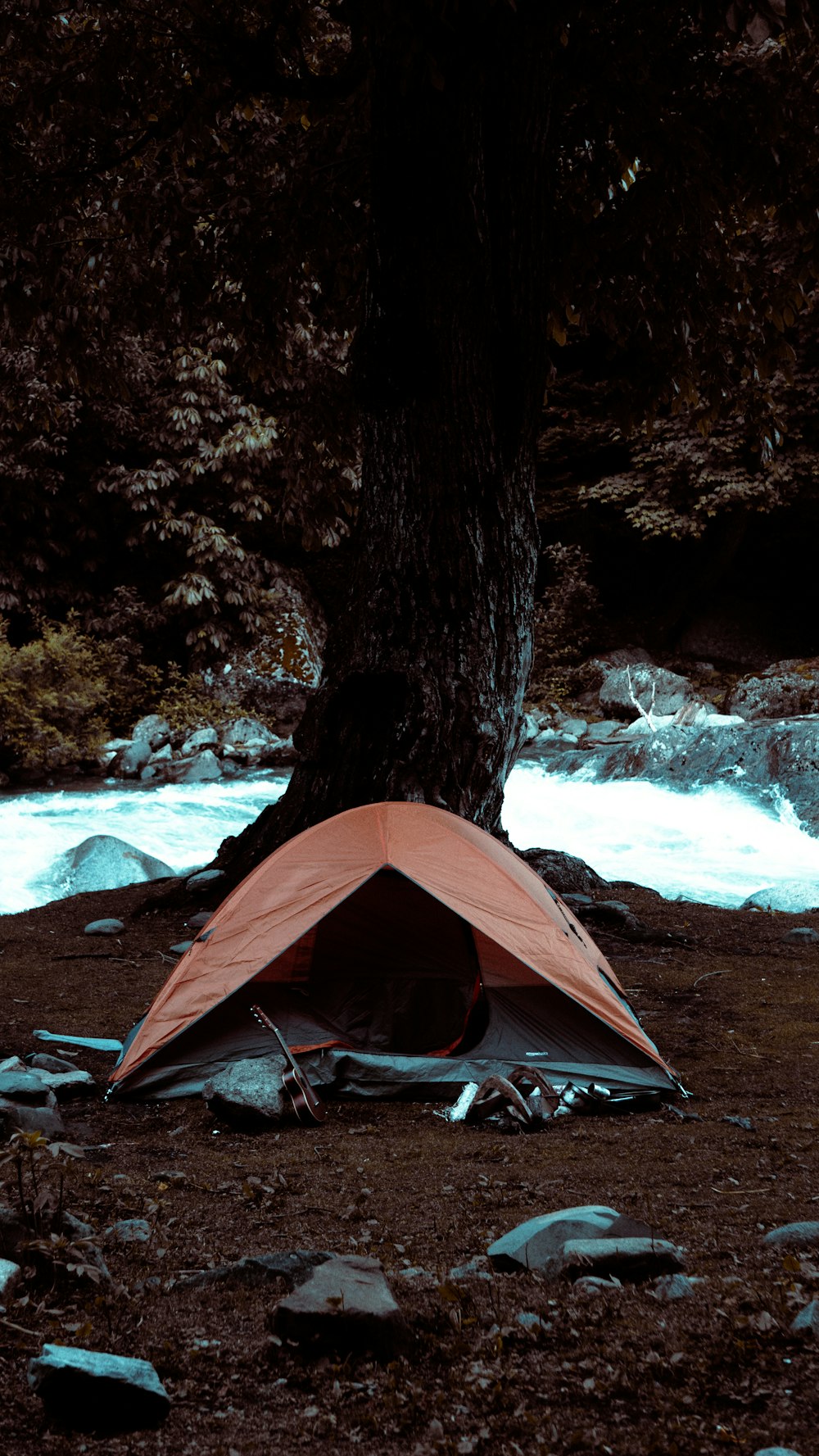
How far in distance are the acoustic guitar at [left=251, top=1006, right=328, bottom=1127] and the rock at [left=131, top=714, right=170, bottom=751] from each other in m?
13.7

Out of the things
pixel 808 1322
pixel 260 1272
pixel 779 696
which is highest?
pixel 779 696

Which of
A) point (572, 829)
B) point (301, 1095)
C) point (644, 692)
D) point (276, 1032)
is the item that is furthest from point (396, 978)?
point (644, 692)

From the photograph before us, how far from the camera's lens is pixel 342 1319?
195 cm

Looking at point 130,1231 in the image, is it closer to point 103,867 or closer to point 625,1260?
point 625,1260

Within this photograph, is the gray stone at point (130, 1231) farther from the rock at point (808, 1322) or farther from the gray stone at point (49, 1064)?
the gray stone at point (49, 1064)

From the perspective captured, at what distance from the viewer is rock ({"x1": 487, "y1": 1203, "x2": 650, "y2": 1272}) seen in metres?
2.34

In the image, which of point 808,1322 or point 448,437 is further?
point 448,437

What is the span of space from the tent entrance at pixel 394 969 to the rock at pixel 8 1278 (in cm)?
248

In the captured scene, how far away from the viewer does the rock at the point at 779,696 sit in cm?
1598

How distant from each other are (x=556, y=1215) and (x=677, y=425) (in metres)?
22.0

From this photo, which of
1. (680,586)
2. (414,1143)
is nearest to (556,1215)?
(414,1143)

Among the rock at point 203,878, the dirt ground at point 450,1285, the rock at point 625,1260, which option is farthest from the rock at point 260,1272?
the rock at point 203,878

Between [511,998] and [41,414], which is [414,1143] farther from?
[41,414]

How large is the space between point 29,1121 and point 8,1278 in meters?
1.34
